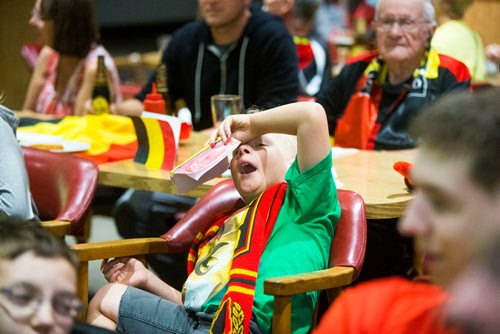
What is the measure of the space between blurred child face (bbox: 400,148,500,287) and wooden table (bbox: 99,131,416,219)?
1.34 meters

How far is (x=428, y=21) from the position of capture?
3.58 meters

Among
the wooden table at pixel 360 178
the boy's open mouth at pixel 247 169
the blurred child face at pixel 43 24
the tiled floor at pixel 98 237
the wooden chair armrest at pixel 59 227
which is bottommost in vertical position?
the tiled floor at pixel 98 237

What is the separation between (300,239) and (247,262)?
152 millimetres

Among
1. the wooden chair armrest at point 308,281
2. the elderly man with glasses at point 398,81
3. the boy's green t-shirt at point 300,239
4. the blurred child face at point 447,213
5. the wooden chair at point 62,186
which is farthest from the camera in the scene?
the elderly man with glasses at point 398,81

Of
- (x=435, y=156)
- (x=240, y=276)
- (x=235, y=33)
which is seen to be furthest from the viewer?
(x=235, y=33)

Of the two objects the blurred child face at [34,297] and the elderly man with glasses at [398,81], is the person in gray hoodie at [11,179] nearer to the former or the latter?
the blurred child face at [34,297]

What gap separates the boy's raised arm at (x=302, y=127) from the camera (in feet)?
7.29

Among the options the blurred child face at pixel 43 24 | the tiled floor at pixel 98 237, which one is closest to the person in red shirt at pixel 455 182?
the tiled floor at pixel 98 237

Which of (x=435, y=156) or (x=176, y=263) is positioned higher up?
(x=435, y=156)

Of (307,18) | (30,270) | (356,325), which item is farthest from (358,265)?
(307,18)

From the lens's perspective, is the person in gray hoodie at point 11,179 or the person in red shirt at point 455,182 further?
the person in gray hoodie at point 11,179

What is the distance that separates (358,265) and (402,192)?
0.48 meters

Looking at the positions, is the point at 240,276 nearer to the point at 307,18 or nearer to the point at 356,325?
the point at 356,325

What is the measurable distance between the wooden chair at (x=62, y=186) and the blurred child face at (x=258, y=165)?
62 centimetres
